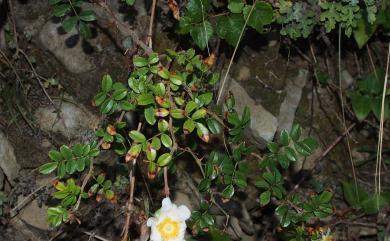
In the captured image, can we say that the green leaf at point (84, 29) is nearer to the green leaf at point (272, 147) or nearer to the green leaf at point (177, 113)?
the green leaf at point (177, 113)

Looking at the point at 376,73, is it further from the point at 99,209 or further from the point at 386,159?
the point at 99,209

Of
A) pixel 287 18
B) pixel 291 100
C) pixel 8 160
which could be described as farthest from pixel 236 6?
pixel 8 160

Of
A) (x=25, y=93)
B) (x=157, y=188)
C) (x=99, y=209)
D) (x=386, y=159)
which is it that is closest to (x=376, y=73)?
(x=386, y=159)

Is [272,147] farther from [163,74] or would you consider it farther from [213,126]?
[163,74]

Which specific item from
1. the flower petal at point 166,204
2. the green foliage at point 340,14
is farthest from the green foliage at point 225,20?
the flower petal at point 166,204

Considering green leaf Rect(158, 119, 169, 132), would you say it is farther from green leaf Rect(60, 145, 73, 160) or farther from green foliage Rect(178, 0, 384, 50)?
green foliage Rect(178, 0, 384, 50)

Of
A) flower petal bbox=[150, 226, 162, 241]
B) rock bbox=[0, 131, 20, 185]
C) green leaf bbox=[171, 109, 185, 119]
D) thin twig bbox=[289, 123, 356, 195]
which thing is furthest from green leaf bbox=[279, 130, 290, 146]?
rock bbox=[0, 131, 20, 185]
